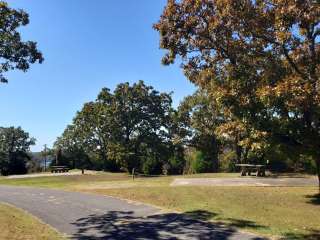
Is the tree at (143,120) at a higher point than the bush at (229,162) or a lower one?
higher

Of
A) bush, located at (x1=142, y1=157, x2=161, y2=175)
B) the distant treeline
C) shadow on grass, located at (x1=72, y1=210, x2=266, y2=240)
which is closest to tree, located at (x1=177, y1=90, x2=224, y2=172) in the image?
the distant treeline

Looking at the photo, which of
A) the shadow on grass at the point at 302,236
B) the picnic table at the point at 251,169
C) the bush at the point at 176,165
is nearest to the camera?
the shadow on grass at the point at 302,236

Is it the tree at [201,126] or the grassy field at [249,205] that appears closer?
the grassy field at [249,205]

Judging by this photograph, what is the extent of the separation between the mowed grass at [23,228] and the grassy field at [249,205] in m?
5.08

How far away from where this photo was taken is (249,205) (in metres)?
17.7

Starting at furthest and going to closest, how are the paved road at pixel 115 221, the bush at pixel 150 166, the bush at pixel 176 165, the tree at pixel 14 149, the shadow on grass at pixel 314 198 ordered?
1. the tree at pixel 14 149
2. the bush at pixel 176 165
3. the bush at pixel 150 166
4. the shadow on grass at pixel 314 198
5. the paved road at pixel 115 221

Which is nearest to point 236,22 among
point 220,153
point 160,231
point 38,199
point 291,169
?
point 160,231

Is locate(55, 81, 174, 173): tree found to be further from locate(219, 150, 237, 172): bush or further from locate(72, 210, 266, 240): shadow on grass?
locate(72, 210, 266, 240): shadow on grass

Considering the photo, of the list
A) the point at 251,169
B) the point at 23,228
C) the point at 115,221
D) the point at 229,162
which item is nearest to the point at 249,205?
the point at 115,221

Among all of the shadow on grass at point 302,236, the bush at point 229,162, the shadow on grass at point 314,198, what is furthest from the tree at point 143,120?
the shadow on grass at point 302,236

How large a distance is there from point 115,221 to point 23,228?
2.96 meters

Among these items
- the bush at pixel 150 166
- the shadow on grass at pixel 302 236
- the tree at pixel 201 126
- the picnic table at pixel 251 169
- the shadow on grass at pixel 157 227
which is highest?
the tree at pixel 201 126

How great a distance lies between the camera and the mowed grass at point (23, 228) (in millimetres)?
12723

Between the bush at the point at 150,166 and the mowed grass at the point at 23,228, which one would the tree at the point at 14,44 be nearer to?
the mowed grass at the point at 23,228
